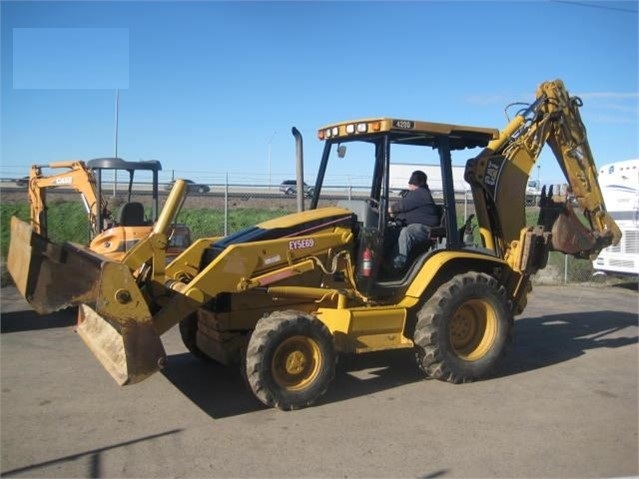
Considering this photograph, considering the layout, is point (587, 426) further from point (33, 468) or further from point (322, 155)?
point (33, 468)

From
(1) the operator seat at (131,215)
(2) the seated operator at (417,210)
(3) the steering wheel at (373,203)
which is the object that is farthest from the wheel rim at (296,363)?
(1) the operator seat at (131,215)

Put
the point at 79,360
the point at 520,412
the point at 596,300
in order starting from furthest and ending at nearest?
the point at 596,300 → the point at 79,360 → the point at 520,412

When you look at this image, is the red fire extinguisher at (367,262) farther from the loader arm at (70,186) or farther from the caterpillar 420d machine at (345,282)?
the loader arm at (70,186)

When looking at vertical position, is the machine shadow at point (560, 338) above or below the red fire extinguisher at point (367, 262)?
below

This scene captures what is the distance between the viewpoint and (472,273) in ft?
A: 22.6

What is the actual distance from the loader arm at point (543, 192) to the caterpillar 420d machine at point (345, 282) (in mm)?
19

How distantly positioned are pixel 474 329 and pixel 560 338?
2.86m

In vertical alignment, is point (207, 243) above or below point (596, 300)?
above

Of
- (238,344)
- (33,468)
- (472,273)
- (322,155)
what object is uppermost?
(322,155)

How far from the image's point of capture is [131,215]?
34.3 ft

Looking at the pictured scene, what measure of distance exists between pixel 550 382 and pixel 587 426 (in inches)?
54.8

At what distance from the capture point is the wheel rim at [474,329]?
22.6 feet

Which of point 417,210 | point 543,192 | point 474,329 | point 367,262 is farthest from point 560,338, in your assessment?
point 367,262

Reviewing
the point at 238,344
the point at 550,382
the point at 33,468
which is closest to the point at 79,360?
the point at 238,344
